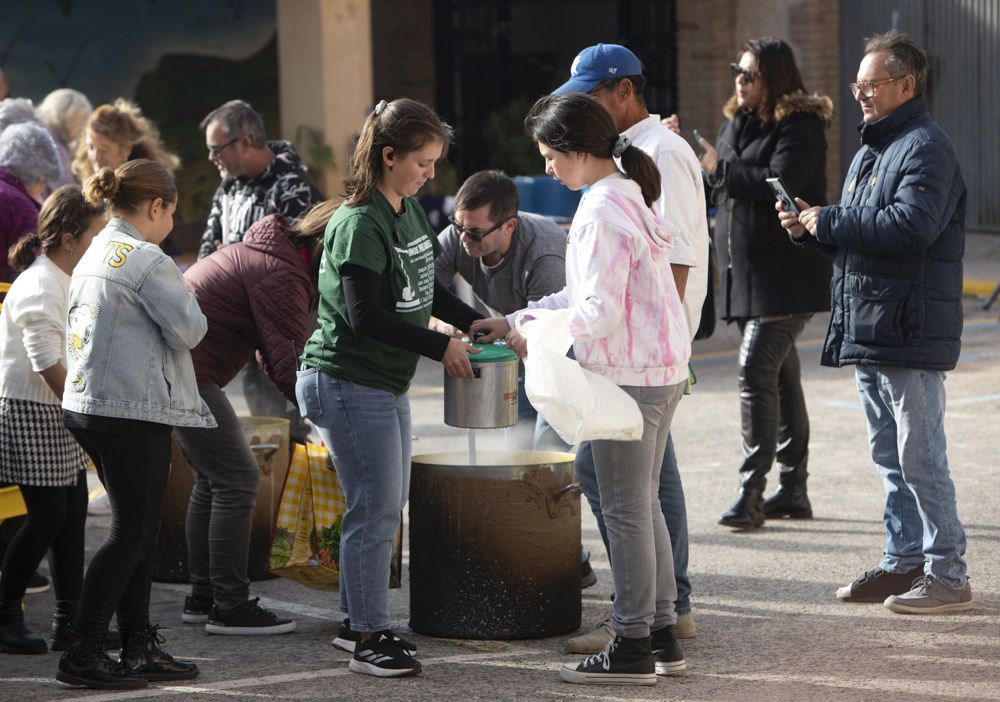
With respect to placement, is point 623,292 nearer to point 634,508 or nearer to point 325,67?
point 634,508

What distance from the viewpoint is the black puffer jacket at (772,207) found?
717 cm

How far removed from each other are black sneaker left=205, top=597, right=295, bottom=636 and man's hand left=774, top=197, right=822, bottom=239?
2431mm

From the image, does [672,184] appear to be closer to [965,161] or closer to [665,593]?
[665,593]

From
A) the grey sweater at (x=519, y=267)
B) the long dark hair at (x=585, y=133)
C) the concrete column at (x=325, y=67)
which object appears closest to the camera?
the long dark hair at (x=585, y=133)

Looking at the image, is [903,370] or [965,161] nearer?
[903,370]

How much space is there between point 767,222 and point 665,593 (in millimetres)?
2473

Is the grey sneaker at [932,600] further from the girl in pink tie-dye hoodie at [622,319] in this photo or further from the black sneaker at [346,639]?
the black sneaker at [346,639]

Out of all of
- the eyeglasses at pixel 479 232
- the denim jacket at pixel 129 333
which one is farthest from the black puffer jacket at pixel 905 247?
the denim jacket at pixel 129 333

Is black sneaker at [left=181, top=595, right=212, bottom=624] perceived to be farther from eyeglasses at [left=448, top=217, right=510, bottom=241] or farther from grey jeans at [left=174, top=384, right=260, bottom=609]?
eyeglasses at [left=448, top=217, right=510, bottom=241]

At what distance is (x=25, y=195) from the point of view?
22.8 ft

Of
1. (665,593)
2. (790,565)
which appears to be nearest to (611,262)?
(665,593)

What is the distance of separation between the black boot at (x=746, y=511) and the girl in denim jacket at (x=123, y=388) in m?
2.95

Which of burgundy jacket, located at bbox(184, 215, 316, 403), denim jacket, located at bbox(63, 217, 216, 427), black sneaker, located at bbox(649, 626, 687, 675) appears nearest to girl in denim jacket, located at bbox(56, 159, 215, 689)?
denim jacket, located at bbox(63, 217, 216, 427)

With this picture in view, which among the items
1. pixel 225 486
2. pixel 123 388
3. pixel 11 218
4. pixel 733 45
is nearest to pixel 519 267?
pixel 225 486
